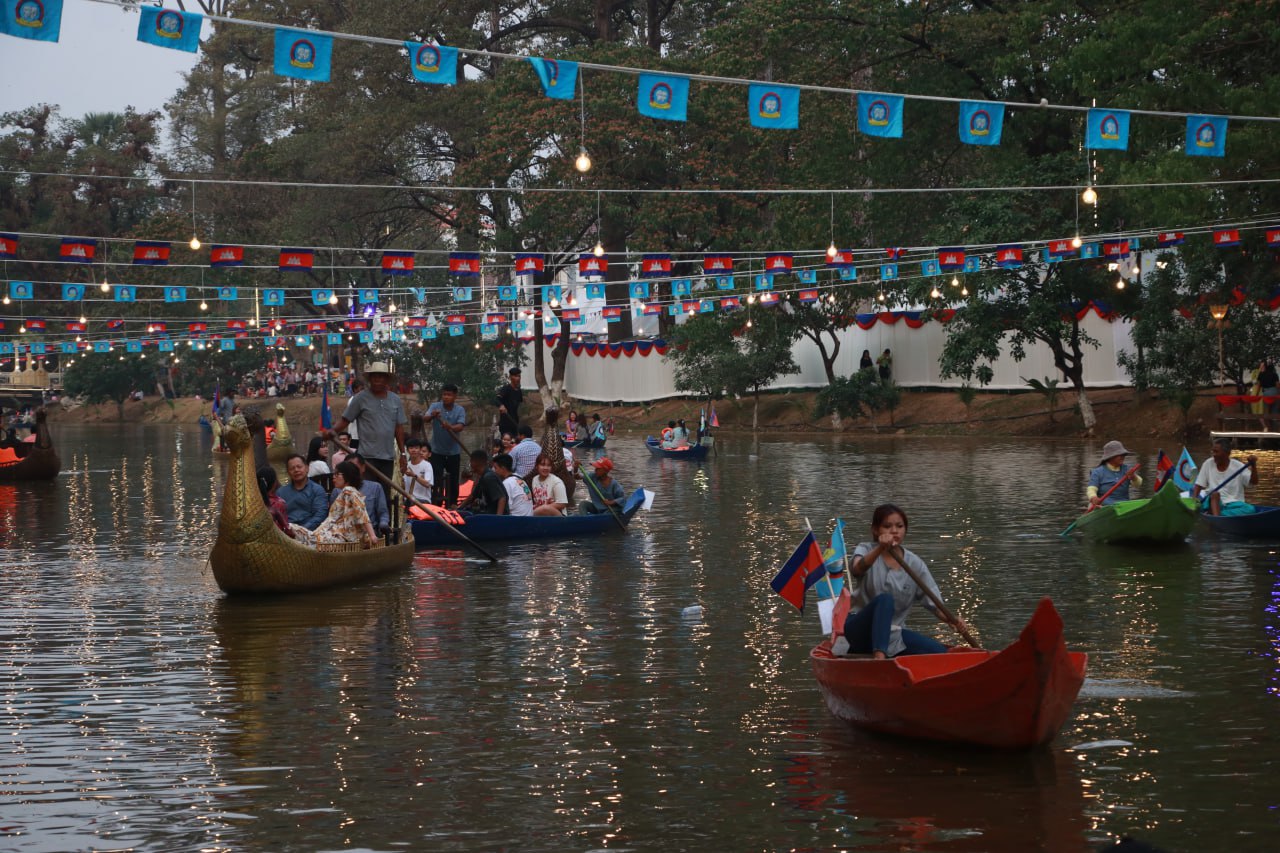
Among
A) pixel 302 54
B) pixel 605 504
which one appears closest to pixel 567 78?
pixel 302 54

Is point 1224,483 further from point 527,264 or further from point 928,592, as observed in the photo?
point 527,264

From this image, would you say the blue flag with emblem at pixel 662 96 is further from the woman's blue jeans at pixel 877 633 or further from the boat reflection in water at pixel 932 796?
the boat reflection in water at pixel 932 796

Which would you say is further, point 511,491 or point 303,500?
point 511,491

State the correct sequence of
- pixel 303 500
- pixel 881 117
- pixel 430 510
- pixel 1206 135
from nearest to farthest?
1. pixel 303 500
2. pixel 881 117
3. pixel 430 510
4. pixel 1206 135

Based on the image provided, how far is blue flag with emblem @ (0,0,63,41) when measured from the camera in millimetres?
13383

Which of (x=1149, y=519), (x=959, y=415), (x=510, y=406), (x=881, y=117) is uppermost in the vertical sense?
(x=881, y=117)

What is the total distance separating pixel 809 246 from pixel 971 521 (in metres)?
20.9

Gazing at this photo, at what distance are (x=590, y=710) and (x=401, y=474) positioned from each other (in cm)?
920

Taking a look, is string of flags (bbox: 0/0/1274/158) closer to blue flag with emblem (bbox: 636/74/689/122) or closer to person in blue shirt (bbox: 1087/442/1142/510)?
blue flag with emblem (bbox: 636/74/689/122)

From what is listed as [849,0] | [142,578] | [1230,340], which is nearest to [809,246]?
[849,0]

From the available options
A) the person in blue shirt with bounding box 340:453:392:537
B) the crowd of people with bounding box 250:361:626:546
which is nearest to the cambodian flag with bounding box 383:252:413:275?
the crowd of people with bounding box 250:361:626:546

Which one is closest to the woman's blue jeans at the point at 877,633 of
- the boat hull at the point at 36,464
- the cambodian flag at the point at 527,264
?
the cambodian flag at the point at 527,264

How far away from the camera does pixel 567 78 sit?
1681 centimetres

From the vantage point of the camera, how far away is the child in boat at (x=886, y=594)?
396 inches
